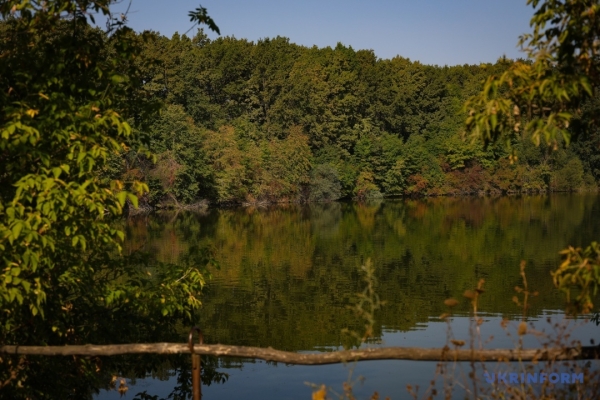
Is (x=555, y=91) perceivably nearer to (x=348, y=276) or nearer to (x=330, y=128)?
(x=348, y=276)

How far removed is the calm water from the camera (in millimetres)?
14820

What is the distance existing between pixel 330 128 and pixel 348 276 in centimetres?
5158

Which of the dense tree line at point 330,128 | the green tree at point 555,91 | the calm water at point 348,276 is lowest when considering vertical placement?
the calm water at point 348,276

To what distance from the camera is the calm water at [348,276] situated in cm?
1482

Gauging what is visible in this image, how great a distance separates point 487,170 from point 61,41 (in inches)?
2968

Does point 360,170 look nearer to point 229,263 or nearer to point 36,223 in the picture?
point 229,263

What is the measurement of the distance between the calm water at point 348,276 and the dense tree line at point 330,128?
1629 cm

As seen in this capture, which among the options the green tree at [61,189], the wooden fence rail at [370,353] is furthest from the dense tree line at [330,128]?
the wooden fence rail at [370,353]

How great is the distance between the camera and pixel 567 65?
5008 millimetres

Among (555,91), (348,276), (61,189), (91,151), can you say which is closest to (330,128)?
(348,276)

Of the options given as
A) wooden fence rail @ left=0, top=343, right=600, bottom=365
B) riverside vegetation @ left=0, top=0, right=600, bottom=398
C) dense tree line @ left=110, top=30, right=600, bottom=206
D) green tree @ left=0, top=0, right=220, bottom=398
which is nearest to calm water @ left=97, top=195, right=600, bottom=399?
wooden fence rail @ left=0, top=343, right=600, bottom=365

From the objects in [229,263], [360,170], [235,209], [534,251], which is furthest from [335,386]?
[360,170]

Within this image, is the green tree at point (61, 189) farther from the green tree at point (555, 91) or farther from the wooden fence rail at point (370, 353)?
the green tree at point (555, 91)

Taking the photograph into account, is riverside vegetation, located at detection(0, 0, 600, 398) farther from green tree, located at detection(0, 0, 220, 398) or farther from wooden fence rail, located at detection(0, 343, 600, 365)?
wooden fence rail, located at detection(0, 343, 600, 365)
